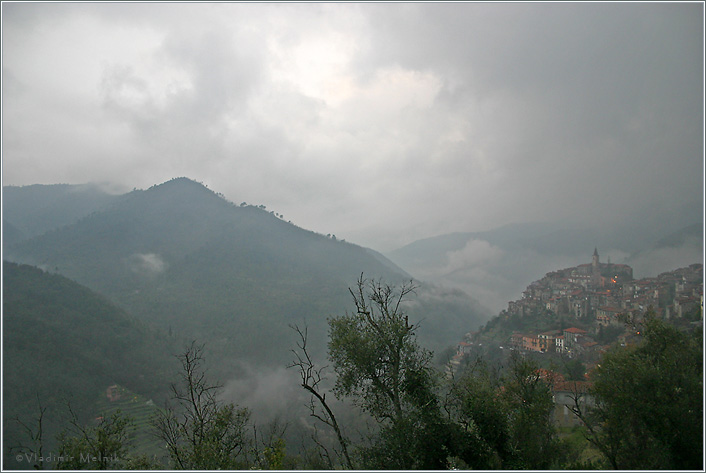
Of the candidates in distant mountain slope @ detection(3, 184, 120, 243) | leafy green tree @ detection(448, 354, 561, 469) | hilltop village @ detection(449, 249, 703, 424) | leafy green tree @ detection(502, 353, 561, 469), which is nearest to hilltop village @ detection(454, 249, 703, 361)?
Result: hilltop village @ detection(449, 249, 703, 424)

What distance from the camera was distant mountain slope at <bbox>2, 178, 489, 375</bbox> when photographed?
3602 inches

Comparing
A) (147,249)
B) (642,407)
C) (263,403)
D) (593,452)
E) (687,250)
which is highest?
(147,249)

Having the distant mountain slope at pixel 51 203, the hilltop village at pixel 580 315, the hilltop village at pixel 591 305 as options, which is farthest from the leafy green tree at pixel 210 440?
the distant mountain slope at pixel 51 203

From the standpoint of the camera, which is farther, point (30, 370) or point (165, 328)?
point (165, 328)

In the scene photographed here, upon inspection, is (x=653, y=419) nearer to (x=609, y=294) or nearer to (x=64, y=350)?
(x=609, y=294)

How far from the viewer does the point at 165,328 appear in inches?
3386

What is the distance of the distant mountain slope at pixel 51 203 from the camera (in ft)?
353

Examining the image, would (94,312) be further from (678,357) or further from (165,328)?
(678,357)

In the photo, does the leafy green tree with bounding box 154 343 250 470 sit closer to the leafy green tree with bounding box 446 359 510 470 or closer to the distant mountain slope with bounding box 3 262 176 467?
the leafy green tree with bounding box 446 359 510 470

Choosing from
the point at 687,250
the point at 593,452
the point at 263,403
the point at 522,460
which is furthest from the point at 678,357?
the point at 263,403

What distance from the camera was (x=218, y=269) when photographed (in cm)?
12188

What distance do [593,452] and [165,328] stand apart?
298 feet

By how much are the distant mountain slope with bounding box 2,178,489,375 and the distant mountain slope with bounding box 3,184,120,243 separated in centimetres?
707

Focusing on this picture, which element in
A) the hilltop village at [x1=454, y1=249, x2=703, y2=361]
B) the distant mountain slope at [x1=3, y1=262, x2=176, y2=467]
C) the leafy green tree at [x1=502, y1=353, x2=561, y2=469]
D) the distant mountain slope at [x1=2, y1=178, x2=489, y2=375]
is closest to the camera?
the leafy green tree at [x1=502, y1=353, x2=561, y2=469]
